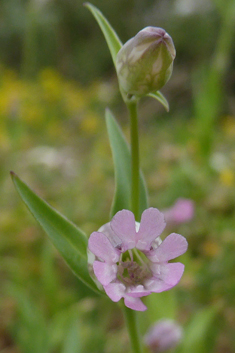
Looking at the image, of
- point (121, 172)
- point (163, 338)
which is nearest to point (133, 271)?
point (121, 172)

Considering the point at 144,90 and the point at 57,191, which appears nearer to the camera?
the point at 144,90

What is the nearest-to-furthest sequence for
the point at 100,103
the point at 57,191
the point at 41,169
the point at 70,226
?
the point at 70,226, the point at 57,191, the point at 41,169, the point at 100,103

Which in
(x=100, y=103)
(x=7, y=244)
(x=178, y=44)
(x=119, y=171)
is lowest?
(x=178, y=44)

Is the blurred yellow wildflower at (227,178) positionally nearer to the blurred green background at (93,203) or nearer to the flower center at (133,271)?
the blurred green background at (93,203)

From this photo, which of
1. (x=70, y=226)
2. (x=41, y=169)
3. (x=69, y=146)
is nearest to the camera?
(x=70, y=226)

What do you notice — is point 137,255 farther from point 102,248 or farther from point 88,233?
point 88,233

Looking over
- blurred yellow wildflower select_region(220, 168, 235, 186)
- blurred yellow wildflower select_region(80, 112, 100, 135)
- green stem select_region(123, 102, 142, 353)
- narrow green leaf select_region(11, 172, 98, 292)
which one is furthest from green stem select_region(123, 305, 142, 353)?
blurred yellow wildflower select_region(80, 112, 100, 135)

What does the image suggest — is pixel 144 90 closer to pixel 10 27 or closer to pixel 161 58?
pixel 161 58

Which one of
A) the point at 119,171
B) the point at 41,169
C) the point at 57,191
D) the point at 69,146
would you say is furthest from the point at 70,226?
the point at 69,146

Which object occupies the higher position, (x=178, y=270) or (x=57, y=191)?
(x=178, y=270)
